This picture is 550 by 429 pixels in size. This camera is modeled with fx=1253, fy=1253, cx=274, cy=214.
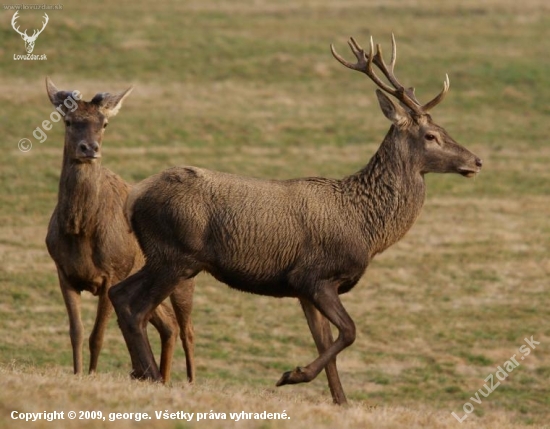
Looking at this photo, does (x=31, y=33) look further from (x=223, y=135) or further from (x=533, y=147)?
(x=533, y=147)

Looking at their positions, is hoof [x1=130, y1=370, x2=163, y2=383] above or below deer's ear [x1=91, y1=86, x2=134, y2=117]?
below

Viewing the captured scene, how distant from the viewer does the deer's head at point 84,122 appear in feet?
38.2

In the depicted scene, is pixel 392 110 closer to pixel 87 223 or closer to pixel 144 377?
pixel 87 223

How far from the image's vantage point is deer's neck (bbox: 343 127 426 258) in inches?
444

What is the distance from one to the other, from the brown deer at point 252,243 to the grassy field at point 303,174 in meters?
0.66

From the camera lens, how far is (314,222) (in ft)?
35.9

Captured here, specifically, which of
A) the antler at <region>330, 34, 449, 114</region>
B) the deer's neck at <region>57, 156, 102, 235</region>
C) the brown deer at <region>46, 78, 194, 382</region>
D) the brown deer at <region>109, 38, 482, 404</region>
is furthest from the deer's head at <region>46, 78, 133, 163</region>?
the antler at <region>330, 34, 449, 114</region>

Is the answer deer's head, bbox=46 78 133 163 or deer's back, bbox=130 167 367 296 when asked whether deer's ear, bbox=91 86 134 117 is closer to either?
deer's head, bbox=46 78 133 163

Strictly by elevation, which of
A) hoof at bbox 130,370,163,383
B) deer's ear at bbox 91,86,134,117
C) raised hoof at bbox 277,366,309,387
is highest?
deer's ear at bbox 91,86,134,117

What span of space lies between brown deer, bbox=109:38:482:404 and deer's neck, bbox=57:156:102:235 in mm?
1043

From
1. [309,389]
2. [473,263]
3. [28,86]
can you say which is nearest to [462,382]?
[309,389]

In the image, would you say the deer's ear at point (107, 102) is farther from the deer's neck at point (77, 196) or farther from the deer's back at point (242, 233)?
the deer's back at point (242, 233)

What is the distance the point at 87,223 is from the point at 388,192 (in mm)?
2900

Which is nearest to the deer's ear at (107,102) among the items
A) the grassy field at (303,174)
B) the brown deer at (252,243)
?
the brown deer at (252,243)
